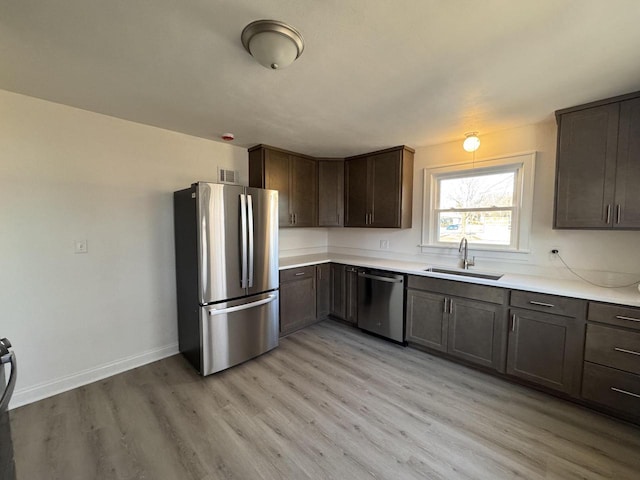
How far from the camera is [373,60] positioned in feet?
5.12

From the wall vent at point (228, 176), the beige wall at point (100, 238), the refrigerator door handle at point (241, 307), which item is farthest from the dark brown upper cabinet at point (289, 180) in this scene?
the refrigerator door handle at point (241, 307)

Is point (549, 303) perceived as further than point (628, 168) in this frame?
Yes

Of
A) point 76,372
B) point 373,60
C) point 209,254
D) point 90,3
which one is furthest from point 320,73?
point 76,372

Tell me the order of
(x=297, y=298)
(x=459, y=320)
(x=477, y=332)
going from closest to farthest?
(x=477, y=332) → (x=459, y=320) → (x=297, y=298)

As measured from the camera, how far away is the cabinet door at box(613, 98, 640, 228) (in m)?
1.94

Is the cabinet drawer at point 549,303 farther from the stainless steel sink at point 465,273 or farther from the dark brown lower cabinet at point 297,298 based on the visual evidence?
the dark brown lower cabinet at point 297,298

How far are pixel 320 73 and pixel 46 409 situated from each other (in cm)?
323

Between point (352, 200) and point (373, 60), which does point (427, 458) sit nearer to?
point (373, 60)

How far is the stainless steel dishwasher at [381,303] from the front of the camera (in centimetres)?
303

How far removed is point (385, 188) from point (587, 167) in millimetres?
1861

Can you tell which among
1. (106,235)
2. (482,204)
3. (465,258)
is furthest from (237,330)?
(482,204)

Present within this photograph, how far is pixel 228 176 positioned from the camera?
3256mm

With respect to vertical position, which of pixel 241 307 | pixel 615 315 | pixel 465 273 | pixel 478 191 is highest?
pixel 478 191

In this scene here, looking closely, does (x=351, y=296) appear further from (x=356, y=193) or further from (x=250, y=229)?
(x=250, y=229)
